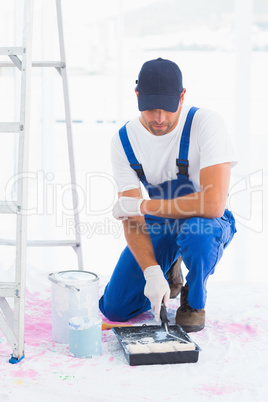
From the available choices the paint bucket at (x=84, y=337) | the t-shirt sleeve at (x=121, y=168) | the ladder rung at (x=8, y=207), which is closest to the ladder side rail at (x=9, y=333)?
the paint bucket at (x=84, y=337)

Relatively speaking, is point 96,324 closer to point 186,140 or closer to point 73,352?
point 73,352

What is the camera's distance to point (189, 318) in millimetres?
1791

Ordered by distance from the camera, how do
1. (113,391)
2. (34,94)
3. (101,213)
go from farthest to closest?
1. (34,94)
2. (101,213)
3. (113,391)

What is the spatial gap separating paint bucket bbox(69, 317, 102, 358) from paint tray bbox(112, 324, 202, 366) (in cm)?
8

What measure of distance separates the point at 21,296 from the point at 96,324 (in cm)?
25

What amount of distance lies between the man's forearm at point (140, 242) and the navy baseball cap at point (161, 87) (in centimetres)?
45

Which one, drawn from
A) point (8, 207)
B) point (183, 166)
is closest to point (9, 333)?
point (8, 207)

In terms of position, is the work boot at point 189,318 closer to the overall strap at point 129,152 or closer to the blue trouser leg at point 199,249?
the blue trouser leg at point 199,249

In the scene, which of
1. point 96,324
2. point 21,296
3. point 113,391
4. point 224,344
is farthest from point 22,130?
point 224,344

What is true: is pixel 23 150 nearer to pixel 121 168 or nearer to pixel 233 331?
pixel 121 168

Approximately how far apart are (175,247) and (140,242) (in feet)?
0.62

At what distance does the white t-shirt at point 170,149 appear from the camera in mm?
1756

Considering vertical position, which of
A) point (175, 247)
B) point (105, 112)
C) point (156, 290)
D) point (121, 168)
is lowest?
point (156, 290)

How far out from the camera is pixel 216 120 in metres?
1.79
